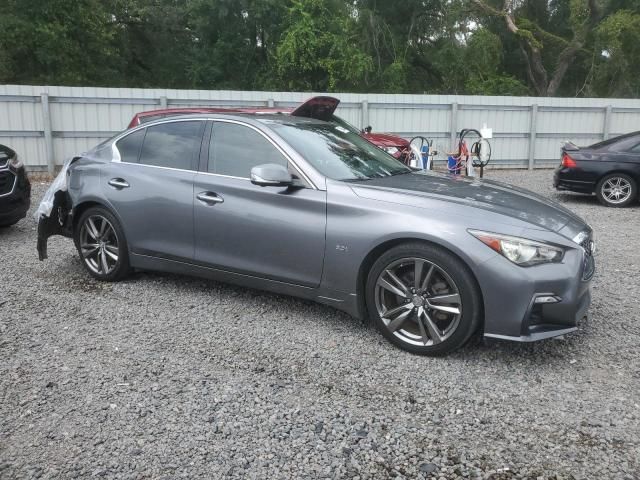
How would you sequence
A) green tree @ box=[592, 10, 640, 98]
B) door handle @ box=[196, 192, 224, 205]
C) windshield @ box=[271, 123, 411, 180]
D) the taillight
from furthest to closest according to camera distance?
green tree @ box=[592, 10, 640, 98] → the taillight → door handle @ box=[196, 192, 224, 205] → windshield @ box=[271, 123, 411, 180]

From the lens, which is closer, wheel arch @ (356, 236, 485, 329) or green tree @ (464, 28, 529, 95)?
A: wheel arch @ (356, 236, 485, 329)

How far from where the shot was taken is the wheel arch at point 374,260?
360 centimetres

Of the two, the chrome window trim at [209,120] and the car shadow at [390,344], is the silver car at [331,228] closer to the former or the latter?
the chrome window trim at [209,120]

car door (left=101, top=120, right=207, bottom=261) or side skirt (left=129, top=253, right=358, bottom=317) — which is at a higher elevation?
car door (left=101, top=120, right=207, bottom=261)

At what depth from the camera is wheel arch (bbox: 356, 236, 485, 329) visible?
142 inches

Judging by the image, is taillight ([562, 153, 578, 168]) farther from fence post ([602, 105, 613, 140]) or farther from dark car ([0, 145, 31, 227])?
dark car ([0, 145, 31, 227])

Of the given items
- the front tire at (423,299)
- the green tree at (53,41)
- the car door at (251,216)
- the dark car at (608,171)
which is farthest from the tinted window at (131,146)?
the green tree at (53,41)

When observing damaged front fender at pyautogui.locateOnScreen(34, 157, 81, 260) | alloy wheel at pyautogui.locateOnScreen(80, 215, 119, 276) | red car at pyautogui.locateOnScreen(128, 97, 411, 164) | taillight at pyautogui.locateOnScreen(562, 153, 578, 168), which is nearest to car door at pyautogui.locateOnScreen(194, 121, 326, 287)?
red car at pyautogui.locateOnScreen(128, 97, 411, 164)

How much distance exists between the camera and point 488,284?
3.52 meters

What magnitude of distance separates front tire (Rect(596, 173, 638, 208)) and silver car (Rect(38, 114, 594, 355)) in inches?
261

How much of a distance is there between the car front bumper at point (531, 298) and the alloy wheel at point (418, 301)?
0.23 meters

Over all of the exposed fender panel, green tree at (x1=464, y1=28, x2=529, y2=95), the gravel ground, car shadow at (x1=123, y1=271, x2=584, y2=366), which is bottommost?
the gravel ground

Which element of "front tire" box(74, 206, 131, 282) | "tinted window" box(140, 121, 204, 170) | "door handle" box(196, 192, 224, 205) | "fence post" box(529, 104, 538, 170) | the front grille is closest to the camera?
"door handle" box(196, 192, 224, 205)

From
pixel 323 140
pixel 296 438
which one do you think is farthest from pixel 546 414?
pixel 323 140
